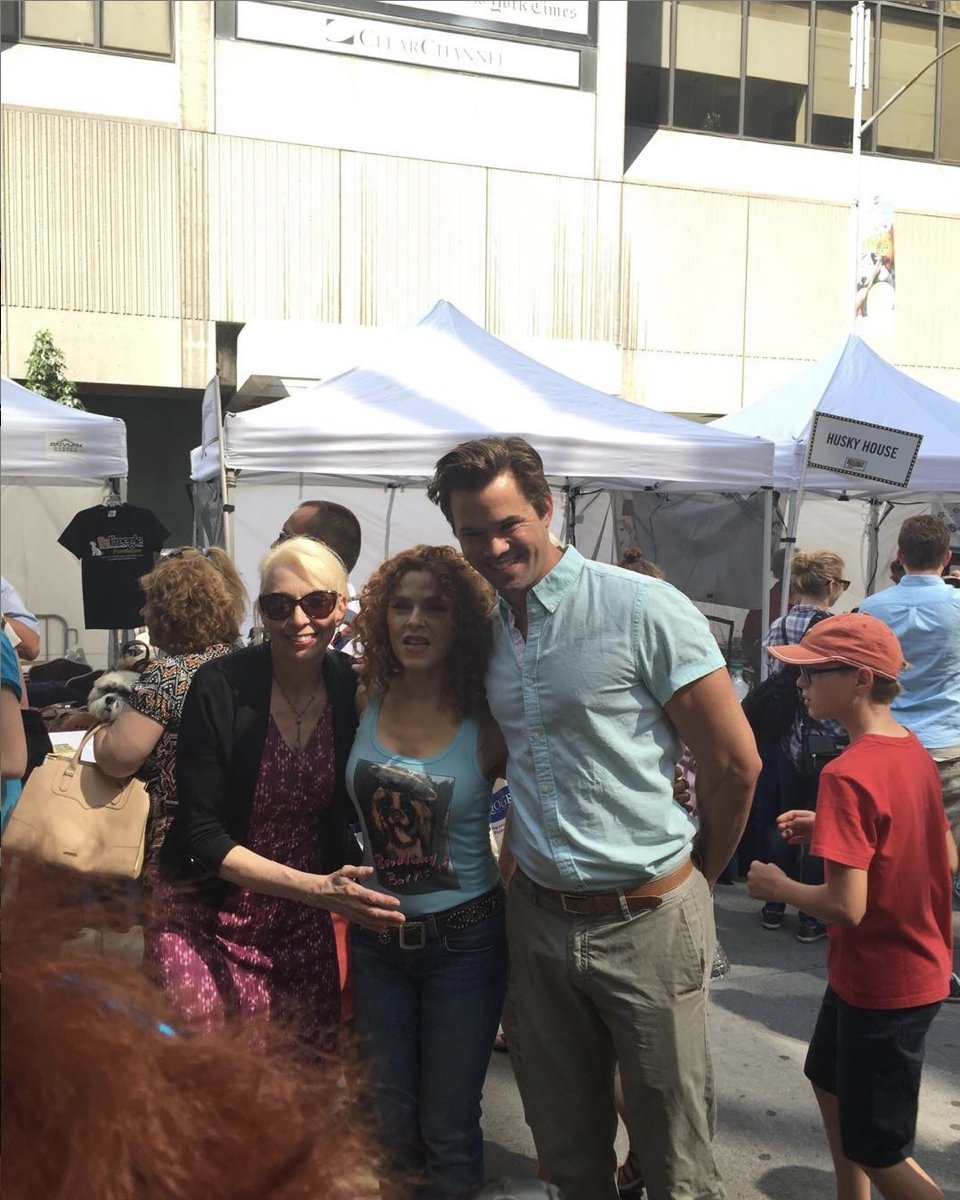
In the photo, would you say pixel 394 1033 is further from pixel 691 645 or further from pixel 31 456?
pixel 31 456

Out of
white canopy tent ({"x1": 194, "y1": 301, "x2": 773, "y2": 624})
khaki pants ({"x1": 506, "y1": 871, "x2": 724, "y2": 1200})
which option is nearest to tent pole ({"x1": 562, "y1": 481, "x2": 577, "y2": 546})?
white canopy tent ({"x1": 194, "y1": 301, "x2": 773, "y2": 624})

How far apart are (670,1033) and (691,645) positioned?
0.72 metres

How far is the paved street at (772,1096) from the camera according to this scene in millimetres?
3057

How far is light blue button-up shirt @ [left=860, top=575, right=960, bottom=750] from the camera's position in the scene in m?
4.48

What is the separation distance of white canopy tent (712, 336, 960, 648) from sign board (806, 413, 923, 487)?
3.6 inches

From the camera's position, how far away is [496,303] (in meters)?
17.7

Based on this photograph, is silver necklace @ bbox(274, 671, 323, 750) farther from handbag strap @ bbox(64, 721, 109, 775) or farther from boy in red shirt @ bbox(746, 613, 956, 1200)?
boy in red shirt @ bbox(746, 613, 956, 1200)

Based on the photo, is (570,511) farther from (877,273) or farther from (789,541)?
(877,273)

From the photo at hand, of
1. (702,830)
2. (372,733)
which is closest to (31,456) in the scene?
(372,733)

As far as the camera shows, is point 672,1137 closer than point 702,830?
Yes

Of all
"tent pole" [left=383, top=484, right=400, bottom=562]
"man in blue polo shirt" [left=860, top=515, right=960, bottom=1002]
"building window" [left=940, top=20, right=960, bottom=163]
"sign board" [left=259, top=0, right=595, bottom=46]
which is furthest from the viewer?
"building window" [left=940, top=20, right=960, bottom=163]

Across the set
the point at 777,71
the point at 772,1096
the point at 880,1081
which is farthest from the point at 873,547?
the point at 777,71

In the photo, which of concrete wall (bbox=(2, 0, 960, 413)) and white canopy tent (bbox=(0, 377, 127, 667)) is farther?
concrete wall (bbox=(2, 0, 960, 413))

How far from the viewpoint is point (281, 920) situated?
2281 millimetres
